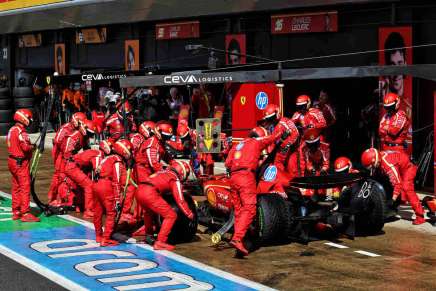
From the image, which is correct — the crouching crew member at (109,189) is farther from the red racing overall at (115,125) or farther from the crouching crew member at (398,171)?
the red racing overall at (115,125)

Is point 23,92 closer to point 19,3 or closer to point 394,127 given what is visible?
point 19,3

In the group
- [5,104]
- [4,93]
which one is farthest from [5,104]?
[4,93]

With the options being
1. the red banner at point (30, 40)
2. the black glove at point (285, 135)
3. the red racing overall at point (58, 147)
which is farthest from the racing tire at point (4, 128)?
the black glove at point (285, 135)

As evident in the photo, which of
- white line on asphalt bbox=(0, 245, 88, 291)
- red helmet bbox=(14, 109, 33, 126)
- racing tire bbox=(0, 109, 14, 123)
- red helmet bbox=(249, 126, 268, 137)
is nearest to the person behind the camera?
white line on asphalt bbox=(0, 245, 88, 291)

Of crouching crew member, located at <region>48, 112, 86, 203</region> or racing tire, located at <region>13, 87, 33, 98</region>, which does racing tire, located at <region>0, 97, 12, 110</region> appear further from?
crouching crew member, located at <region>48, 112, 86, 203</region>

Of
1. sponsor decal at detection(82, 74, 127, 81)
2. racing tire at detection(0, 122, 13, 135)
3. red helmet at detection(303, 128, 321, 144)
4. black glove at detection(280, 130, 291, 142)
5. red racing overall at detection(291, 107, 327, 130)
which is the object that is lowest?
racing tire at detection(0, 122, 13, 135)

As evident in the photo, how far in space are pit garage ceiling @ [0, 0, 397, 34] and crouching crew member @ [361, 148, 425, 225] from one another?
6.22m

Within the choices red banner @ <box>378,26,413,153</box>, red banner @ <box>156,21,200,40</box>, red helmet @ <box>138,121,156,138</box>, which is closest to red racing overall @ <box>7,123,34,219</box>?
red helmet @ <box>138,121,156,138</box>

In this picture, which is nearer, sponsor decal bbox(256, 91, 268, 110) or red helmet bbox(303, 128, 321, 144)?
red helmet bbox(303, 128, 321, 144)

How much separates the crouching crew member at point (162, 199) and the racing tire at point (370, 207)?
103 inches

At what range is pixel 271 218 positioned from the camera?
11.4m

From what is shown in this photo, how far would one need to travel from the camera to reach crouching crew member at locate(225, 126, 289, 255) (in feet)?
36.5

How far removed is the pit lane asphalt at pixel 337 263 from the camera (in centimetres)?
983

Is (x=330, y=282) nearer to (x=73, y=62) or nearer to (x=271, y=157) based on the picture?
(x=271, y=157)
